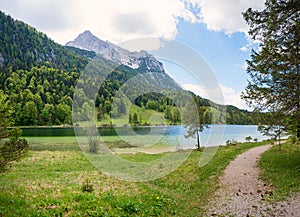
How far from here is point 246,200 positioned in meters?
9.90

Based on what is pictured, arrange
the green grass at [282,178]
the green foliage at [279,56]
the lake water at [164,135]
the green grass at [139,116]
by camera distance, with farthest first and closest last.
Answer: the lake water at [164,135], the green grass at [139,116], the green foliage at [279,56], the green grass at [282,178]

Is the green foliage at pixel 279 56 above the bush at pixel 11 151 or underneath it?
above

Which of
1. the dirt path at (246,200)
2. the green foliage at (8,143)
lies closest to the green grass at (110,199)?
the dirt path at (246,200)

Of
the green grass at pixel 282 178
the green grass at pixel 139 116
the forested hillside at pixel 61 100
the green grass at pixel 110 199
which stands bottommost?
the green grass at pixel 110 199

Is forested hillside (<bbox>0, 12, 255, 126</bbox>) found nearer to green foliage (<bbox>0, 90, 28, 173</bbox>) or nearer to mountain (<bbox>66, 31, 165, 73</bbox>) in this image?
mountain (<bbox>66, 31, 165, 73</bbox>)

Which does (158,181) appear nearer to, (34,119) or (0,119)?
(0,119)

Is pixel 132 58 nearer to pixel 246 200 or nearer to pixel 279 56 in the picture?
pixel 279 56

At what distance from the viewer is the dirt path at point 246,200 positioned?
8383 millimetres

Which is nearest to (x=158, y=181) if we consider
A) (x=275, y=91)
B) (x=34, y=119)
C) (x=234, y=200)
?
(x=234, y=200)

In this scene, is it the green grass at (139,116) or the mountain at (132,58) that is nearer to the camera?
the mountain at (132,58)

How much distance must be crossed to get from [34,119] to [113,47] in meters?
109

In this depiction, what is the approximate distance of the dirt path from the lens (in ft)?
27.5

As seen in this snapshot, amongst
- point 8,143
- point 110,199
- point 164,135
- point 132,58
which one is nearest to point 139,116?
point 132,58

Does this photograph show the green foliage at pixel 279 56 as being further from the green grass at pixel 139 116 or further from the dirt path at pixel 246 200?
the green grass at pixel 139 116
